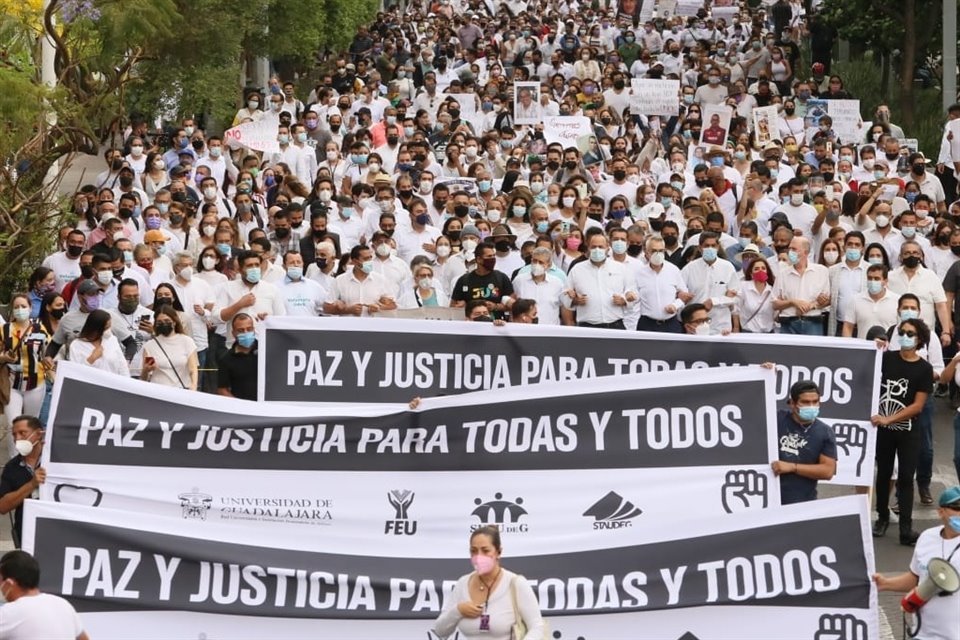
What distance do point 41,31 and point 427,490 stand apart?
45.1 ft

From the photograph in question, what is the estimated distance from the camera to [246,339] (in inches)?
596

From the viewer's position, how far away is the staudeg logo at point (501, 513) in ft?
38.3

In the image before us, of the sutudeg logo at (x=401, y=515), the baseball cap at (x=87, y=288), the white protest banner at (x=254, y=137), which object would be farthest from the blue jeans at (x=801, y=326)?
the white protest banner at (x=254, y=137)

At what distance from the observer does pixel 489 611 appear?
9.73 metres

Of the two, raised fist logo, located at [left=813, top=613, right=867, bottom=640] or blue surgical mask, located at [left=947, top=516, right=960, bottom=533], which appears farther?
blue surgical mask, located at [left=947, top=516, right=960, bottom=533]

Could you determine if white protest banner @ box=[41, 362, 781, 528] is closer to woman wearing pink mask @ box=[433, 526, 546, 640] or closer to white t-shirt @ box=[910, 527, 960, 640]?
white t-shirt @ box=[910, 527, 960, 640]

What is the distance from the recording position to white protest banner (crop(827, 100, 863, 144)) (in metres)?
28.7

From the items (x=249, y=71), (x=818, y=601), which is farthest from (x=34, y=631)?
(x=249, y=71)

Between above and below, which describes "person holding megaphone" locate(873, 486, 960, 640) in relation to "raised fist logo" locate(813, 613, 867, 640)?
above

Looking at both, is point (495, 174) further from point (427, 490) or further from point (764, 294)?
point (427, 490)

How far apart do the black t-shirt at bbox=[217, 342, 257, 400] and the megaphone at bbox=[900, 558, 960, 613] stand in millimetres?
6180

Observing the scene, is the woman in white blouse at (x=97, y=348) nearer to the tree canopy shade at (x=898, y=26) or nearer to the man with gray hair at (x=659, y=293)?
the man with gray hair at (x=659, y=293)

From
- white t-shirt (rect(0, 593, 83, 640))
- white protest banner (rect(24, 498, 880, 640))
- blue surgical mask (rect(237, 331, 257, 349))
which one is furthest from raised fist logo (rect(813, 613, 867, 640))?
blue surgical mask (rect(237, 331, 257, 349))

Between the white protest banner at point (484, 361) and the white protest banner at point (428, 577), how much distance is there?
3105 millimetres
